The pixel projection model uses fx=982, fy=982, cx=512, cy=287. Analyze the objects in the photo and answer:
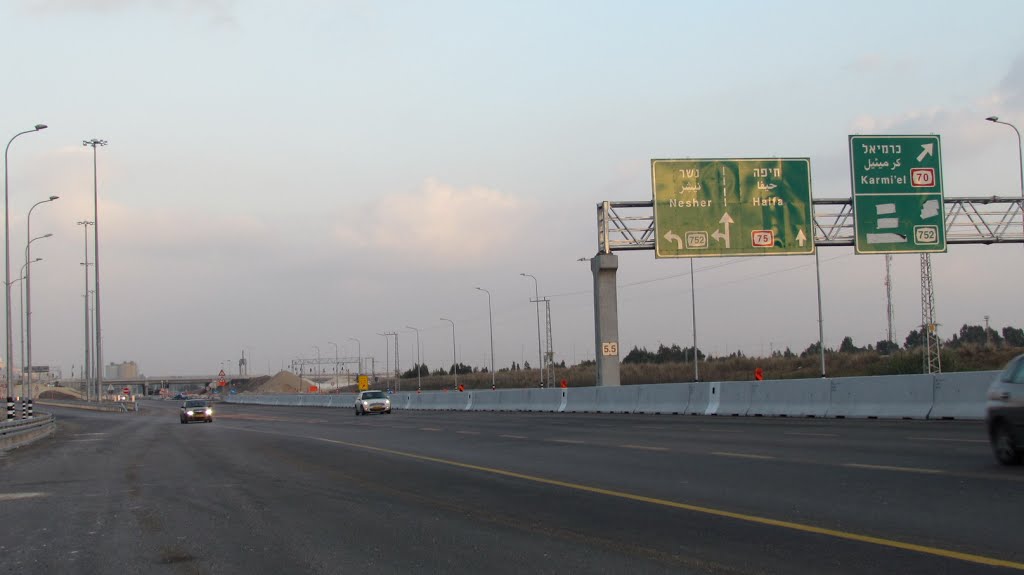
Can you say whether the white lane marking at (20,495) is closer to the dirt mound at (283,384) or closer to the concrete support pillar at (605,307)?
the concrete support pillar at (605,307)

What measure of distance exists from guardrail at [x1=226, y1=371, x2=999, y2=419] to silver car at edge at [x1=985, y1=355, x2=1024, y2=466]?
10355mm

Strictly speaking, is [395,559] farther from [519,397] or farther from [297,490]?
[519,397]

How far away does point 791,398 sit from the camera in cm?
3173

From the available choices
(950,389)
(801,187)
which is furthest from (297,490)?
(801,187)

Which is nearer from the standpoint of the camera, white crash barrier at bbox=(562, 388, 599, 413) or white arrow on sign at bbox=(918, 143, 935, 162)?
white arrow on sign at bbox=(918, 143, 935, 162)

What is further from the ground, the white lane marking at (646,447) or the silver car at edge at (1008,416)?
the silver car at edge at (1008,416)

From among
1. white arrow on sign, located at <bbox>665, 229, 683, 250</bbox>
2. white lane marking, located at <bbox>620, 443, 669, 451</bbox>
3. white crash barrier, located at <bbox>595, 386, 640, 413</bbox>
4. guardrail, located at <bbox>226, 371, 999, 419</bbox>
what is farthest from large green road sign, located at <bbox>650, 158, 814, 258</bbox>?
white lane marking, located at <bbox>620, 443, 669, 451</bbox>

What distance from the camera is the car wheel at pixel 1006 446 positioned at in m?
13.6

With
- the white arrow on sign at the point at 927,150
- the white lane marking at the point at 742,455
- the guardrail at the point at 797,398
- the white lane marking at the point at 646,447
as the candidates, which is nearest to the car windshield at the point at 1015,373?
the white lane marking at the point at 742,455

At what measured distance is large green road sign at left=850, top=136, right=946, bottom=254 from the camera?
36.7m

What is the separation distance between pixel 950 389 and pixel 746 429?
5.44m

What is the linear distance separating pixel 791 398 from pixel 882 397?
168 inches

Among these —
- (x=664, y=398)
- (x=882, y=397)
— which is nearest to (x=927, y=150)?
(x=882, y=397)

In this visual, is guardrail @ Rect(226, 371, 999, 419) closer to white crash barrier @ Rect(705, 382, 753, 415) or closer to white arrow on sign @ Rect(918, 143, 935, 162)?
white crash barrier @ Rect(705, 382, 753, 415)
